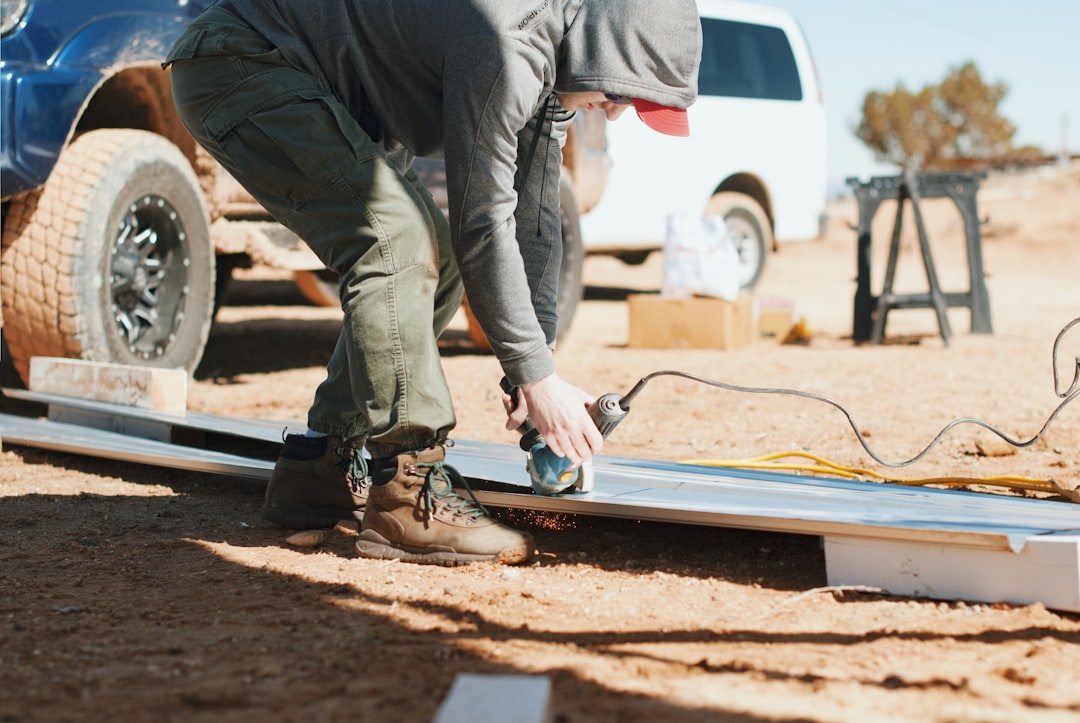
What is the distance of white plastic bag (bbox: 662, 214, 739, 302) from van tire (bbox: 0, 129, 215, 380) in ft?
9.78

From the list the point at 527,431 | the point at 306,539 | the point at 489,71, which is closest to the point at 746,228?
the point at 527,431

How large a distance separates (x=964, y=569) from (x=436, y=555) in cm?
105

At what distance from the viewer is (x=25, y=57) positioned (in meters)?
3.66

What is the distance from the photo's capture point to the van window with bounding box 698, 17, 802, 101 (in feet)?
28.5

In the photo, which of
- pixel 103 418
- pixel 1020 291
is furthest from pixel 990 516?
pixel 1020 291

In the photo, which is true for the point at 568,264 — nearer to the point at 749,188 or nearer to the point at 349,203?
the point at 349,203

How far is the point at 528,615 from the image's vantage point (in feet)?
6.79

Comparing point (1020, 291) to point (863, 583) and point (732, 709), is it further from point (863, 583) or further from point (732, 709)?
point (732, 709)

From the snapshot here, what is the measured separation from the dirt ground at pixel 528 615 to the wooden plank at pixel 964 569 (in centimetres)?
3

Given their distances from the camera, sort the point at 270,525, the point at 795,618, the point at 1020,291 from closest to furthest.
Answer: the point at 795,618 → the point at 270,525 → the point at 1020,291

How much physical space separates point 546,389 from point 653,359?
3.90 meters

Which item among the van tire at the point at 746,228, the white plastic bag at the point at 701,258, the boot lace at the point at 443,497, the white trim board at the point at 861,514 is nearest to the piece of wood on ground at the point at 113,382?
the white trim board at the point at 861,514

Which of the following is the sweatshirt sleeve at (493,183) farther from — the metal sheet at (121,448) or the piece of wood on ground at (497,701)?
the metal sheet at (121,448)

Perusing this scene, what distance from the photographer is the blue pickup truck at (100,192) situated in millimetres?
3670
